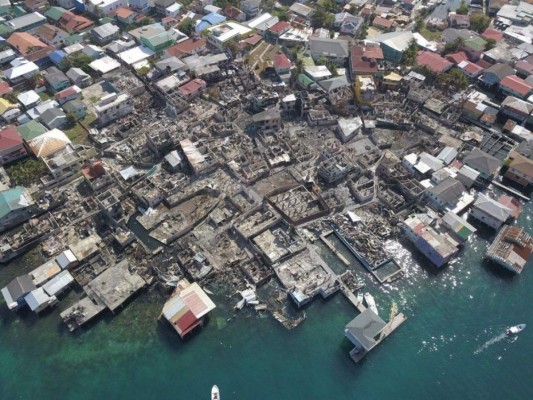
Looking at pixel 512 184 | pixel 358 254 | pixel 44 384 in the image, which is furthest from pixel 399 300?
pixel 44 384

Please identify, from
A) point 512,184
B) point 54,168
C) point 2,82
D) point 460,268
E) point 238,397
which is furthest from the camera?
point 2,82

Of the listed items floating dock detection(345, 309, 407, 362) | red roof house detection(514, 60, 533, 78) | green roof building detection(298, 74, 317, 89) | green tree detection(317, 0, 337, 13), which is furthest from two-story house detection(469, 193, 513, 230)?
green tree detection(317, 0, 337, 13)

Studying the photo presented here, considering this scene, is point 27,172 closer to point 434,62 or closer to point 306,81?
point 306,81

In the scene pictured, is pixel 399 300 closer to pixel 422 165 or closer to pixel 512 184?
pixel 422 165

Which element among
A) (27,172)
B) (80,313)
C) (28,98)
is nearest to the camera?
(80,313)

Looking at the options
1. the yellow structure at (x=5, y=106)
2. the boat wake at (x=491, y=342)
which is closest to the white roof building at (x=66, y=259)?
the yellow structure at (x=5, y=106)

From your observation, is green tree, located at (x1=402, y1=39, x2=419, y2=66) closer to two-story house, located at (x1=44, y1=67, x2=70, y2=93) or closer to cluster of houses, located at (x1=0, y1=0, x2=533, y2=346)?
cluster of houses, located at (x1=0, y1=0, x2=533, y2=346)

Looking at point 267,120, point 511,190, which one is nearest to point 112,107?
point 267,120
